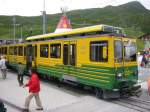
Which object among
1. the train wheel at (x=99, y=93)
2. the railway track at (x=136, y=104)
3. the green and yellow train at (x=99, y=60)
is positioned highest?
the green and yellow train at (x=99, y=60)

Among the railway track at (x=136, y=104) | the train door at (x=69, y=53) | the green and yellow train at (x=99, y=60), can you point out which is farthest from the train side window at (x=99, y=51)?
the railway track at (x=136, y=104)

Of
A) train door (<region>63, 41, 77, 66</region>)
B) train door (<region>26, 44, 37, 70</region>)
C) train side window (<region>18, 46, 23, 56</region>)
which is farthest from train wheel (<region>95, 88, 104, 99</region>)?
train side window (<region>18, 46, 23, 56</region>)

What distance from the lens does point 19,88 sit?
18.8m

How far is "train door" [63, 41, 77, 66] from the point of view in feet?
56.6

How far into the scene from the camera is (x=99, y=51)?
15000 millimetres

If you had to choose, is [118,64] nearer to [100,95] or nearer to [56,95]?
[100,95]

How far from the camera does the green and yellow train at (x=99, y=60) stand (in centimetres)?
1451

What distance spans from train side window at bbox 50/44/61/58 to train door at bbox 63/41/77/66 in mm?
755

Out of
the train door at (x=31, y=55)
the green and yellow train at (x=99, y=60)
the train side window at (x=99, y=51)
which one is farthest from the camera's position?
the train door at (x=31, y=55)

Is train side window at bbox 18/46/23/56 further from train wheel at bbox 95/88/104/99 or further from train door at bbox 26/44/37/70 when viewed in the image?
train wheel at bbox 95/88/104/99

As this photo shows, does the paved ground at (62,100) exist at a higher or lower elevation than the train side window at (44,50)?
lower

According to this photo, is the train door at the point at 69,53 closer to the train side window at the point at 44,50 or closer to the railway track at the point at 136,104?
the train side window at the point at 44,50

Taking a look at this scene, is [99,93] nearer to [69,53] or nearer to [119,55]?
[119,55]

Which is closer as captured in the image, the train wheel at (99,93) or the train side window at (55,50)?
the train wheel at (99,93)
